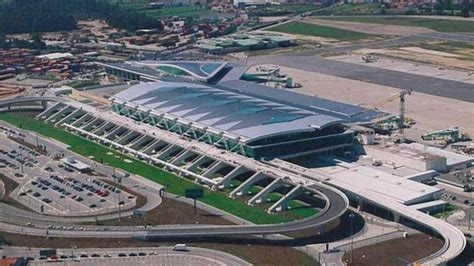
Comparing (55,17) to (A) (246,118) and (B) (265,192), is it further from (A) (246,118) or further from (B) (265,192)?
(B) (265,192)

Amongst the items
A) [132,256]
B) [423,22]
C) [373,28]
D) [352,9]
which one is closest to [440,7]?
[423,22]

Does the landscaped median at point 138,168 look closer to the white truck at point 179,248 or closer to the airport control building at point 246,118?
the airport control building at point 246,118

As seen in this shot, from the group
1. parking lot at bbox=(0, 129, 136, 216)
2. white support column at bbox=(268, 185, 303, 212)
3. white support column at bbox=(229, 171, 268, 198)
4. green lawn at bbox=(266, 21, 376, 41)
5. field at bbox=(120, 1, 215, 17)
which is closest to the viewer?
white support column at bbox=(268, 185, 303, 212)

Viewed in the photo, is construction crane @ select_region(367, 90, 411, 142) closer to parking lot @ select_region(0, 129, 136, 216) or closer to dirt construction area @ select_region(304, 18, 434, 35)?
parking lot @ select_region(0, 129, 136, 216)

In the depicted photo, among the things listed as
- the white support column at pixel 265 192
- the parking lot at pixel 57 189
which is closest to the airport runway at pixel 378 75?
the white support column at pixel 265 192

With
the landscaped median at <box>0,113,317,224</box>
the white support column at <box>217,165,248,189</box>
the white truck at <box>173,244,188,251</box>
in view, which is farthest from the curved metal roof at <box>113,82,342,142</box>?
the white truck at <box>173,244,188,251</box>

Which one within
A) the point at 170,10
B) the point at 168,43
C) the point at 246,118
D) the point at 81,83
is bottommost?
the point at 168,43
